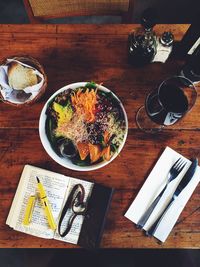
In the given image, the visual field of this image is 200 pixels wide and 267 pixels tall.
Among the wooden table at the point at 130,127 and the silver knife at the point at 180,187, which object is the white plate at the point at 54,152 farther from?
the silver knife at the point at 180,187

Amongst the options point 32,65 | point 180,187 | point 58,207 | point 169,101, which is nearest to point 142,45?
point 169,101

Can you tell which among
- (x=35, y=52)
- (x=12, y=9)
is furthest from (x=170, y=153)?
(x=12, y=9)

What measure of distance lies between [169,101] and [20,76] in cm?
49

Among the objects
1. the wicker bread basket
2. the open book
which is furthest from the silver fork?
the wicker bread basket

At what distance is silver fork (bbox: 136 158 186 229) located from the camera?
1.05 metres

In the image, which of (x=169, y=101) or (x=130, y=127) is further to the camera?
(x=130, y=127)

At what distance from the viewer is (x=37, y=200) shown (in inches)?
42.0

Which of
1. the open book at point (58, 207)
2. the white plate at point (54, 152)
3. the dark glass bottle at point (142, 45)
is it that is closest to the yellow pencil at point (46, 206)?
the open book at point (58, 207)

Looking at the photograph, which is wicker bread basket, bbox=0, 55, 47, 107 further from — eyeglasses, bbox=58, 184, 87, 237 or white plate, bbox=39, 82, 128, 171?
eyeglasses, bbox=58, 184, 87, 237

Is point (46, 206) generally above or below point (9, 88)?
below

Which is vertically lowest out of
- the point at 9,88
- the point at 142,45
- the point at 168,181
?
the point at 168,181

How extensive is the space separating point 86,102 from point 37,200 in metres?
0.36

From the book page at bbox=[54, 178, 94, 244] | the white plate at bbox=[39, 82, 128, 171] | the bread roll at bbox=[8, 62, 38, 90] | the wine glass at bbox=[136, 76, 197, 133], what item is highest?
the wine glass at bbox=[136, 76, 197, 133]

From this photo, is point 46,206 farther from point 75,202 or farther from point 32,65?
point 32,65
